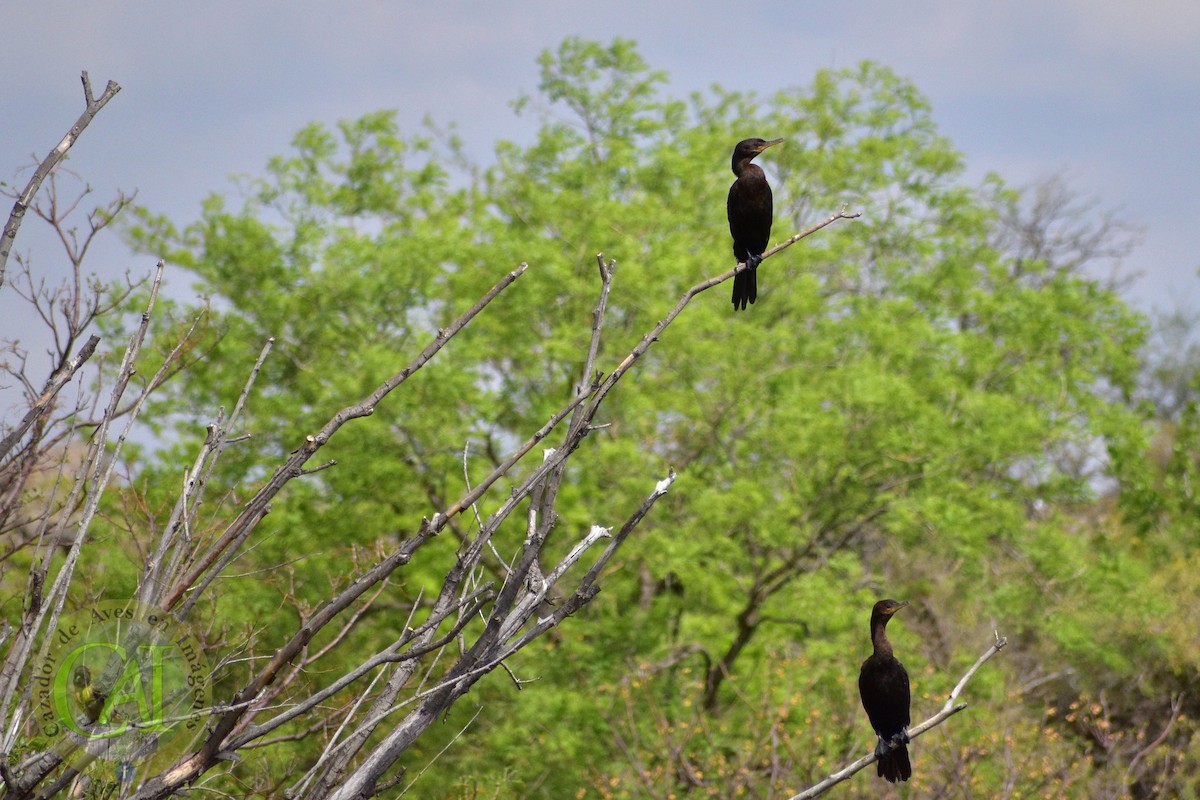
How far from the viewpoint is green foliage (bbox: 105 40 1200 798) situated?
1286cm

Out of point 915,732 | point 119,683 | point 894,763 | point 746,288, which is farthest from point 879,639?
point 119,683

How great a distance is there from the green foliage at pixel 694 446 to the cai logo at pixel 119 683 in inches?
303

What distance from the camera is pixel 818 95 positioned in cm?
2011

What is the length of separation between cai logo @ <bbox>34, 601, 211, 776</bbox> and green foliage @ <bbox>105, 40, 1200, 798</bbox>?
7.70 metres

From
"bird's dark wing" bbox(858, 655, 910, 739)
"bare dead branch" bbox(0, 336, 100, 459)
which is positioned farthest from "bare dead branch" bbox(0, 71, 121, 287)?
"bird's dark wing" bbox(858, 655, 910, 739)

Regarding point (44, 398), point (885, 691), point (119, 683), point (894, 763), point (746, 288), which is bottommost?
point (894, 763)

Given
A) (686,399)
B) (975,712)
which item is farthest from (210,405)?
(975,712)

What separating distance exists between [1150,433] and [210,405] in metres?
12.5

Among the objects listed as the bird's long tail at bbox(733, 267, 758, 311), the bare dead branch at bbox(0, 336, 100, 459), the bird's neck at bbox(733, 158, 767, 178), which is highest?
the bird's neck at bbox(733, 158, 767, 178)

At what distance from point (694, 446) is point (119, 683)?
41.4 ft

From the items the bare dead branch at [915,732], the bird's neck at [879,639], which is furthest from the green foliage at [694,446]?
the bare dead branch at [915,732]

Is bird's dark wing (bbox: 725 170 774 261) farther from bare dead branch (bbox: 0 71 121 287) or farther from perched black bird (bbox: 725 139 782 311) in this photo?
bare dead branch (bbox: 0 71 121 287)

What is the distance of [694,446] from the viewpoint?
49.9 ft

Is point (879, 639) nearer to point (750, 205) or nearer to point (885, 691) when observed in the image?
point (885, 691)
